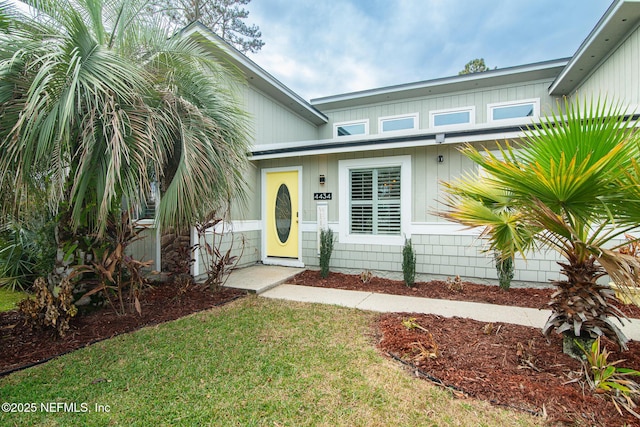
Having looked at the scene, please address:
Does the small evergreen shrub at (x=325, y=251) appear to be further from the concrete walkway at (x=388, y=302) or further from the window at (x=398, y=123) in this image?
the window at (x=398, y=123)

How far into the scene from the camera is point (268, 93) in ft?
29.7

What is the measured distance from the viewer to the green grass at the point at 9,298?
15.5ft

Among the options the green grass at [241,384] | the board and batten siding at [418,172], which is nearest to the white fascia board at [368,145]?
the board and batten siding at [418,172]

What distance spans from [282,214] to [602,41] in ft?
24.8

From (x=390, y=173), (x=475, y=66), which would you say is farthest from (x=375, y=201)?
(x=475, y=66)

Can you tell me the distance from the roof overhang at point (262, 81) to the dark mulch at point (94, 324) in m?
4.39

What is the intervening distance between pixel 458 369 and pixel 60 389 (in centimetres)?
333

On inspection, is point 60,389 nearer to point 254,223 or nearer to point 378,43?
point 254,223

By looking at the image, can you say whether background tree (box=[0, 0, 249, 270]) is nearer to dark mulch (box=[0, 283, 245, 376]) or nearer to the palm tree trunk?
dark mulch (box=[0, 283, 245, 376])

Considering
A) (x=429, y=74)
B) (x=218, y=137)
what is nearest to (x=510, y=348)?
(x=218, y=137)

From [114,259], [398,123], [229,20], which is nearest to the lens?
[114,259]

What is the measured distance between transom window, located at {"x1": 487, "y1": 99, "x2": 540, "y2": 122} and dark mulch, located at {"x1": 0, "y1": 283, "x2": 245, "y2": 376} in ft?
29.8

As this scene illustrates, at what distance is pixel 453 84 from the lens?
968 centimetres

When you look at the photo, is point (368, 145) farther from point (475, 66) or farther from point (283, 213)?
point (475, 66)
